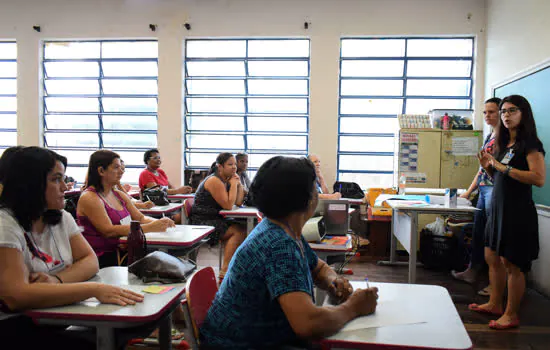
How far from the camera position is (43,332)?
152 centimetres

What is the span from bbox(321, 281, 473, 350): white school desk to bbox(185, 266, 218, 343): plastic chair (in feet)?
1.39

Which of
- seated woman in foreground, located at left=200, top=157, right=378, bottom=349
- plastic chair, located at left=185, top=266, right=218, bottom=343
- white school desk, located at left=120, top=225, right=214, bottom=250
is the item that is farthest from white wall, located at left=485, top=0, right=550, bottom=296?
plastic chair, located at left=185, top=266, right=218, bottom=343

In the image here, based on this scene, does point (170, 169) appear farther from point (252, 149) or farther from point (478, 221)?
point (478, 221)

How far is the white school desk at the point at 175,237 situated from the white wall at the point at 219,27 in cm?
401

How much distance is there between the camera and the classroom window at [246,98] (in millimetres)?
6926

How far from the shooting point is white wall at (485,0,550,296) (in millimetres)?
4031

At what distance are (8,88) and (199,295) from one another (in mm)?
7888

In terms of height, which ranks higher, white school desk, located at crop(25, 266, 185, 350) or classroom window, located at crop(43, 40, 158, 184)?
classroom window, located at crop(43, 40, 158, 184)

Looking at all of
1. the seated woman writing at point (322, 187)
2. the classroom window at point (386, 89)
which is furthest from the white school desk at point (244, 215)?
the classroom window at point (386, 89)

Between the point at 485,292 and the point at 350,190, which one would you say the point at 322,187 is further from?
the point at 485,292

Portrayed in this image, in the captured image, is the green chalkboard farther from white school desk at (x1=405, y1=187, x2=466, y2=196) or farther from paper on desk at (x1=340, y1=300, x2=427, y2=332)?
paper on desk at (x1=340, y1=300, x2=427, y2=332)

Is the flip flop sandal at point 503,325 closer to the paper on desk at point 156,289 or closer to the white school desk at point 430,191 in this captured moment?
the white school desk at point 430,191

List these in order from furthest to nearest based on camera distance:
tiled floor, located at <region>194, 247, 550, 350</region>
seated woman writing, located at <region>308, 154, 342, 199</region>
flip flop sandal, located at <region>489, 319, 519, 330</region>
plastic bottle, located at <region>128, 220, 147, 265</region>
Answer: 1. seated woman writing, located at <region>308, 154, 342, 199</region>
2. flip flop sandal, located at <region>489, 319, 519, 330</region>
3. tiled floor, located at <region>194, 247, 550, 350</region>
4. plastic bottle, located at <region>128, 220, 147, 265</region>

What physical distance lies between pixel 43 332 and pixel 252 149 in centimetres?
570
